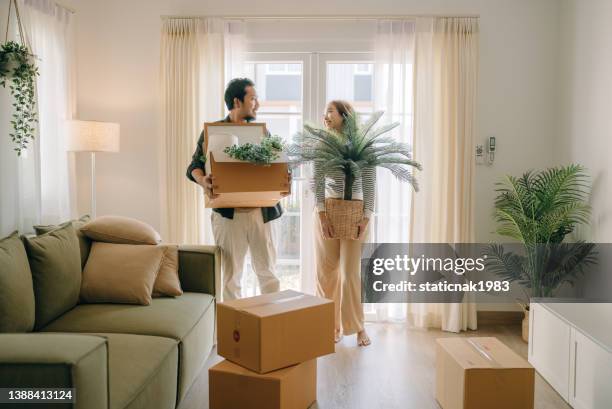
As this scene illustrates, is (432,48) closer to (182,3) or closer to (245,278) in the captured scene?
(182,3)

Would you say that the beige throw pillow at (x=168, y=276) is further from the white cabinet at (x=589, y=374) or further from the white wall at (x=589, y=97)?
the white wall at (x=589, y=97)

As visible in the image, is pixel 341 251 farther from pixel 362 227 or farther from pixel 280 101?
pixel 280 101

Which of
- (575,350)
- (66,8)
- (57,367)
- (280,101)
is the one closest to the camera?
(57,367)

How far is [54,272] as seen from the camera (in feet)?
8.20

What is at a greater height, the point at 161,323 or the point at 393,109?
the point at 393,109

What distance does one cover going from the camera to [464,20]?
3883mm

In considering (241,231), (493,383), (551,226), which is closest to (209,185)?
(241,231)

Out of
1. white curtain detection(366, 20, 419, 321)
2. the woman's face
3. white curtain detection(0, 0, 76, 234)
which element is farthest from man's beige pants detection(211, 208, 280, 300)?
white curtain detection(0, 0, 76, 234)

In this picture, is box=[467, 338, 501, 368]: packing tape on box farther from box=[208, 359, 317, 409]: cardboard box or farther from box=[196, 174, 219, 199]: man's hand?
box=[196, 174, 219, 199]: man's hand

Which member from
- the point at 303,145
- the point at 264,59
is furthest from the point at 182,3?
the point at 303,145

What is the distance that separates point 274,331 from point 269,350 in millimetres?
88

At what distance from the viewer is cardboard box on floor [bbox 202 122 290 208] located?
116 inches

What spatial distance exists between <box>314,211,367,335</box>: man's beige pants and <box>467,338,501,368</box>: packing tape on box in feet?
3.14

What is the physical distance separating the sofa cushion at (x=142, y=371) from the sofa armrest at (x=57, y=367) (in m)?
0.25
